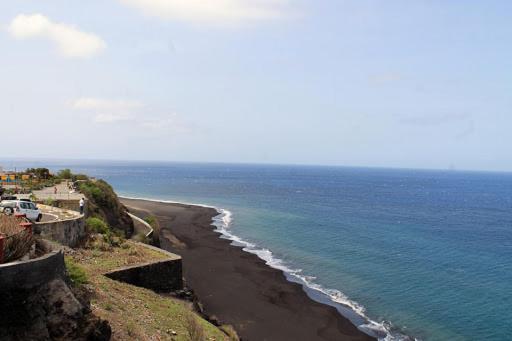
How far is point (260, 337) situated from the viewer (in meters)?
26.0

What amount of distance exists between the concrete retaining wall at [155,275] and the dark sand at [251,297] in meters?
5.43

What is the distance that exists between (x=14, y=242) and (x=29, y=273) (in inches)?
43.9

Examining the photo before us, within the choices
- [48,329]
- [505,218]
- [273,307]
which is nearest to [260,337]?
[273,307]

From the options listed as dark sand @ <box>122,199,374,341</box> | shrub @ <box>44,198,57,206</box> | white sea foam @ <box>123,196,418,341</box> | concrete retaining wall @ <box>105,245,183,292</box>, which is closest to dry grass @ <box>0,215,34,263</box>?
concrete retaining wall @ <box>105,245,183,292</box>

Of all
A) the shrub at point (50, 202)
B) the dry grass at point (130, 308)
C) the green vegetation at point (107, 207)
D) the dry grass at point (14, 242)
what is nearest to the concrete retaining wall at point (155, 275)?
the dry grass at point (130, 308)

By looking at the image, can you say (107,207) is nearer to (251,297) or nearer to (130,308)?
(251,297)

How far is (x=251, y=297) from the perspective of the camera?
109ft

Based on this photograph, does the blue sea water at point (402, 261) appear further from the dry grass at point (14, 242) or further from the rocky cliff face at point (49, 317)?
the dry grass at point (14, 242)

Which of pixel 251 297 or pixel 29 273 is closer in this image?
pixel 29 273

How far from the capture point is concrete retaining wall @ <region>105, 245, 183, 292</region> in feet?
70.3

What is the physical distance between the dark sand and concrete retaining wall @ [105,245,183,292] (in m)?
5.43

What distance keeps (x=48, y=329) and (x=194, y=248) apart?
38345 mm

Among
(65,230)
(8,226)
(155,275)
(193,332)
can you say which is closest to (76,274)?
(8,226)

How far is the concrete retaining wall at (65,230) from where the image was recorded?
21.2 meters
